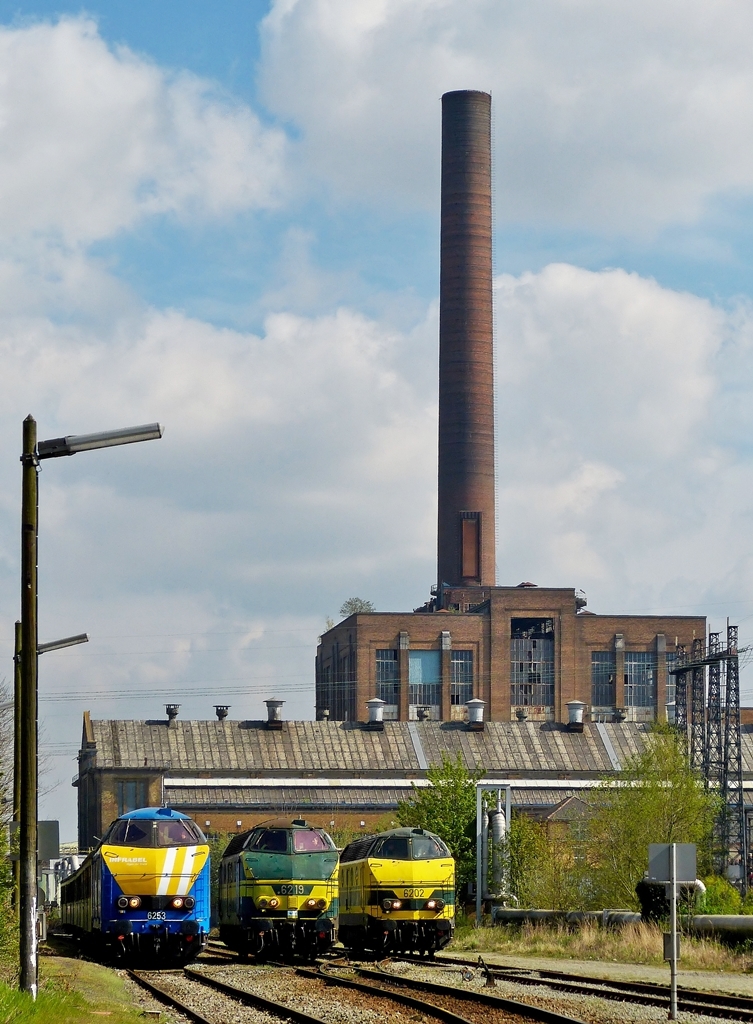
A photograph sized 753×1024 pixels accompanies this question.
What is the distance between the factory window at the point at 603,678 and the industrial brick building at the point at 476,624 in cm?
7

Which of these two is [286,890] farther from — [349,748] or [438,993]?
[349,748]

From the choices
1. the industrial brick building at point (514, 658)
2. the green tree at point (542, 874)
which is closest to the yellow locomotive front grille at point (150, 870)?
the green tree at point (542, 874)

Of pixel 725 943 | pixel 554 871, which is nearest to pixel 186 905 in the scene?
pixel 725 943

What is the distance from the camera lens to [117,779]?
81438 millimetres

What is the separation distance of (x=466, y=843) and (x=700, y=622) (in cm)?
5280

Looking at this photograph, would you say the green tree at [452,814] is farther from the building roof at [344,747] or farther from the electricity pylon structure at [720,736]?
the building roof at [344,747]

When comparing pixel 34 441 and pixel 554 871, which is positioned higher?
pixel 34 441

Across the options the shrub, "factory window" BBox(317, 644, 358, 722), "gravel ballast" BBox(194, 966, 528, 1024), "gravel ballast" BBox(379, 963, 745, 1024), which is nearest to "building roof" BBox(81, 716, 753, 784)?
"factory window" BBox(317, 644, 358, 722)

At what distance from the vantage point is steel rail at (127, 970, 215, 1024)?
63.8 feet

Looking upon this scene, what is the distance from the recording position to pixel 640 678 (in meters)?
108

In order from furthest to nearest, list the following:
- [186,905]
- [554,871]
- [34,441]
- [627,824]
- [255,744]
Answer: [255,744]
[627,824]
[554,871]
[186,905]
[34,441]

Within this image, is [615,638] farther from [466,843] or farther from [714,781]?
[466,843]

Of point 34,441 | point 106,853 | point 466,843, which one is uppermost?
point 34,441

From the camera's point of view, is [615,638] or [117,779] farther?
[615,638]
